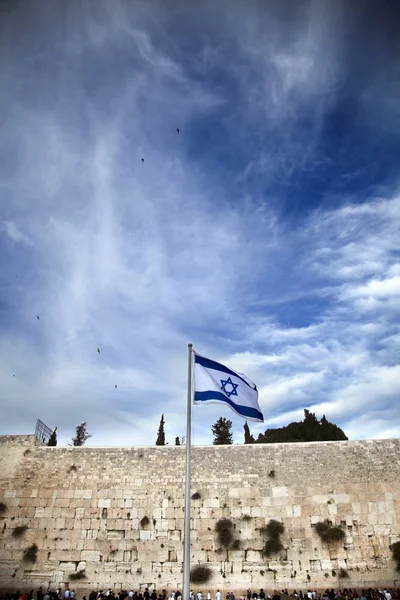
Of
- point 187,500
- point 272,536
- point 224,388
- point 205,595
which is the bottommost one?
point 205,595

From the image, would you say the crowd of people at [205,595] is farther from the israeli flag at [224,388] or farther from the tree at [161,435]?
the tree at [161,435]

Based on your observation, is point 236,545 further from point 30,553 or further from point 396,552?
point 30,553

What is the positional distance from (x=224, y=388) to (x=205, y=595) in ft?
39.9

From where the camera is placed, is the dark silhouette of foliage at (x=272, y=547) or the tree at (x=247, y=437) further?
the tree at (x=247, y=437)

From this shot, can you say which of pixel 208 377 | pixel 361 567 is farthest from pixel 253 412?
pixel 361 567

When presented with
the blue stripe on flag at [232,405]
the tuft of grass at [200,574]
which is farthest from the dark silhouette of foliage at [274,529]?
the blue stripe on flag at [232,405]

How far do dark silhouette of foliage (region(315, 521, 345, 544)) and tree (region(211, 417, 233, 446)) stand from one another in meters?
15.0

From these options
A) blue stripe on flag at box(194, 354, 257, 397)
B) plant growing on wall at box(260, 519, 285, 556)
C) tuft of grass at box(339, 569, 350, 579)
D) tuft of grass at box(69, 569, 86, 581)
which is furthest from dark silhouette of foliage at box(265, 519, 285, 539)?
blue stripe on flag at box(194, 354, 257, 397)

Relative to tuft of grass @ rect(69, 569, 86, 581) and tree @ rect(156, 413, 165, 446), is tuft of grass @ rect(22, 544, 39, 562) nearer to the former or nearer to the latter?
tuft of grass @ rect(69, 569, 86, 581)

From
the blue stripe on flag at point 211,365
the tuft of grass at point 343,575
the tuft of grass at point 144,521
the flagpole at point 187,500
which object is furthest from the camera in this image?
the tuft of grass at point 144,521

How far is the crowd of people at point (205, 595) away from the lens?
15.1m

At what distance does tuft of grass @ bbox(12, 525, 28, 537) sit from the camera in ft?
57.5

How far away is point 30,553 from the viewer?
17.0 meters

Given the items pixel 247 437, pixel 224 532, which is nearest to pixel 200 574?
pixel 224 532
